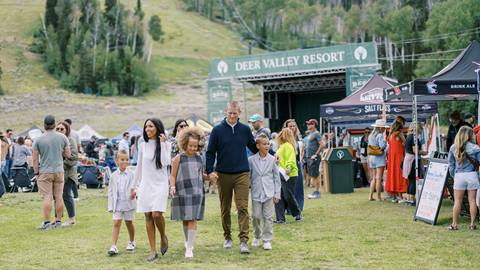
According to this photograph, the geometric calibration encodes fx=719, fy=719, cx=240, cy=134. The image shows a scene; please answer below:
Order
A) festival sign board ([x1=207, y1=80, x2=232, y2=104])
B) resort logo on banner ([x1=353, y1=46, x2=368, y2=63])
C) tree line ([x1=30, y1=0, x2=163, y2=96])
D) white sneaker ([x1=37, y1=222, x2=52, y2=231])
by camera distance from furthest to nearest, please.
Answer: tree line ([x1=30, y1=0, x2=163, y2=96]), festival sign board ([x1=207, y1=80, x2=232, y2=104]), resort logo on banner ([x1=353, y1=46, x2=368, y2=63]), white sneaker ([x1=37, y1=222, x2=52, y2=231])

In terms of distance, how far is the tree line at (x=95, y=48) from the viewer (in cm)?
8675

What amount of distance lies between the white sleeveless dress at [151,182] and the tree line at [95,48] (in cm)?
7846

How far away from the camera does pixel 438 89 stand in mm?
11164

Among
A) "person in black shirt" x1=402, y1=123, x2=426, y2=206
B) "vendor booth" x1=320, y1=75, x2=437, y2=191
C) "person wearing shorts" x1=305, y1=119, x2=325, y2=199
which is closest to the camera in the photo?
"person in black shirt" x1=402, y1=123, x2=426, y2=206

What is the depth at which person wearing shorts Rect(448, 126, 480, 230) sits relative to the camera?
947 cm

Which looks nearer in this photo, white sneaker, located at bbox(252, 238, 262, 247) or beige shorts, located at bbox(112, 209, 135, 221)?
beige shorts, located at bbox(112, 209, 135, 221)

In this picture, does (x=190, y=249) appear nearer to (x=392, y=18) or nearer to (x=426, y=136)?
(x=426, y=136)

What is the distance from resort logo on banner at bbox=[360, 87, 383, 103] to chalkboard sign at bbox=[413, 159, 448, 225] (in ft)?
27.7

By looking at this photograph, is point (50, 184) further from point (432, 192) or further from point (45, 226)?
point (432, 192)

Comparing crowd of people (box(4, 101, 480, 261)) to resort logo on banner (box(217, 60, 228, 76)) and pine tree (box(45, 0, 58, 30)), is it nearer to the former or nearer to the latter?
resort logo on banner (box(217, 60, 228, 76))

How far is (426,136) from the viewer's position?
18.0m

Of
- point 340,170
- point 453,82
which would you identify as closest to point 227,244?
point 453,82

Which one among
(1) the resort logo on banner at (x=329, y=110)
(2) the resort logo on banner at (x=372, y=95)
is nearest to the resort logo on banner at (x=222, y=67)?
(2) the resort logo on banner at (x=372, y=95)

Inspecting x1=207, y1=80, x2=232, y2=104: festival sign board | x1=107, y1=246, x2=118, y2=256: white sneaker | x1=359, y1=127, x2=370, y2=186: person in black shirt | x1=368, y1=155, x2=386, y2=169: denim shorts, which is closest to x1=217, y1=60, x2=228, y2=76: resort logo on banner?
x1=207, y1=80, x2=232, y2=104: festival sign board
